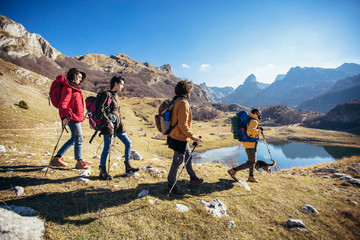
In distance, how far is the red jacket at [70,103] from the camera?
18.1 ft

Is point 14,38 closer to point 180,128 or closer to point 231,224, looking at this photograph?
point 180,128

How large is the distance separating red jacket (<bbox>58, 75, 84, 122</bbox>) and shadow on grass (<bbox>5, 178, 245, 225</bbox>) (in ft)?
8.12

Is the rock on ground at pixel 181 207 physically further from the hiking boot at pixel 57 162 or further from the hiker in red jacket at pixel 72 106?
the hiking boot at pixel 57 162

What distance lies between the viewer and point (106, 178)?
5.87 m

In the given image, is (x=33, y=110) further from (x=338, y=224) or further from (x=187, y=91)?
(x=338, y=224)

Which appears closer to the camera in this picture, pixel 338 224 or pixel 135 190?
pixel 338 224

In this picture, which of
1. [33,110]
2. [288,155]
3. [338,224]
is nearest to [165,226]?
[338,224]

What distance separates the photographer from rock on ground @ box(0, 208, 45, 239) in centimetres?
251

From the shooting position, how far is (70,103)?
5.89m

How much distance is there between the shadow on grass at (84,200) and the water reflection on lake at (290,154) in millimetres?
58954

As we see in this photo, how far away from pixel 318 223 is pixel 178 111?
5.91 m

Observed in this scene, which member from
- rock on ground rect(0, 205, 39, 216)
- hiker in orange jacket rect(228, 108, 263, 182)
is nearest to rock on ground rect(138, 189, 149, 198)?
rock on ground rect(0, 205, 39, 216)

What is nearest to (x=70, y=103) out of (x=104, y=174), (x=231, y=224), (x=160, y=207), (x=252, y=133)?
(x=104, y=174)

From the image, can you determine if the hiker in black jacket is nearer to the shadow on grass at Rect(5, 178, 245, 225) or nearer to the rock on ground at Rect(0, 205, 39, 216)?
the shadow on grass at Rect(5, 178, 245, 225)
